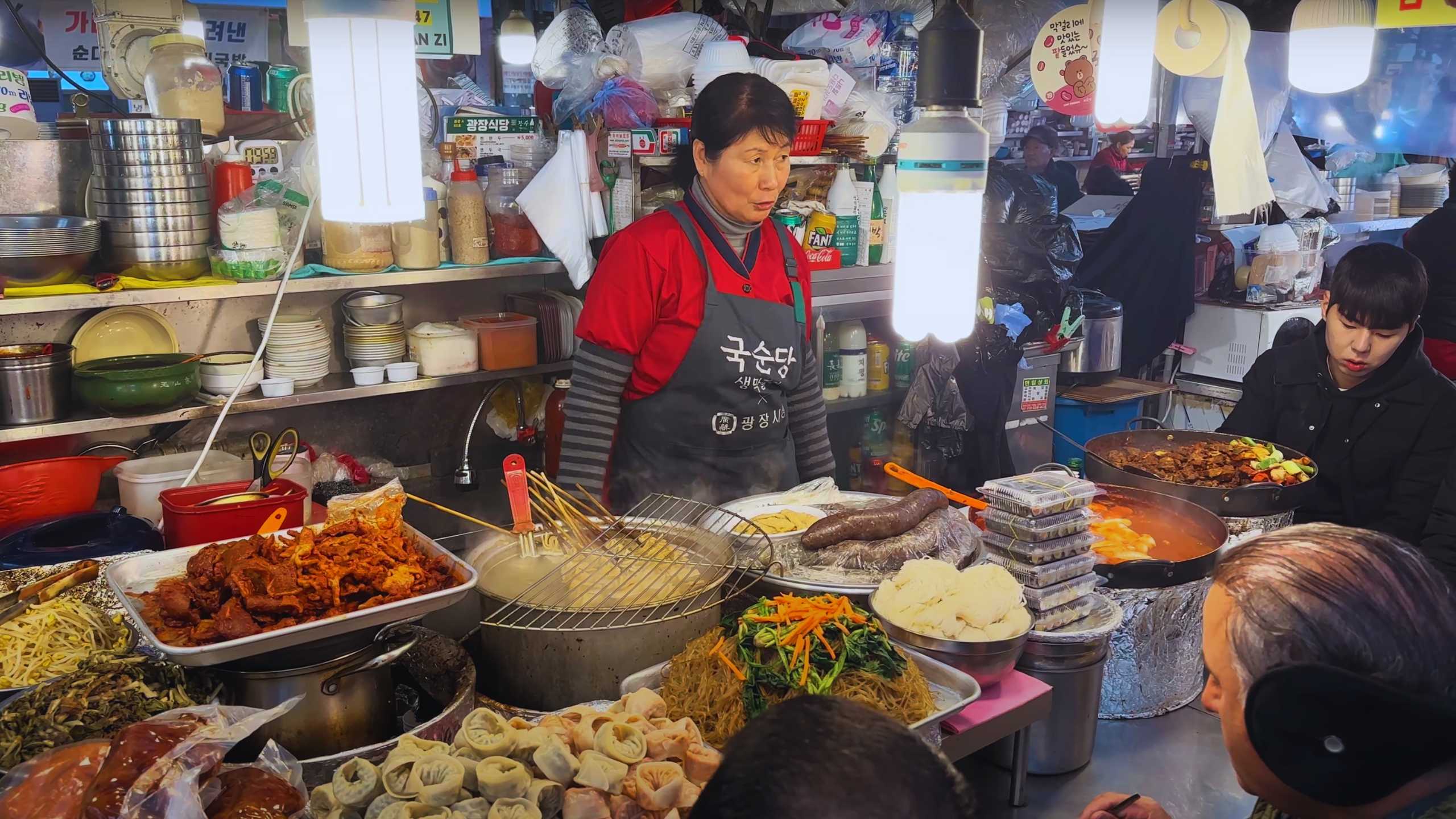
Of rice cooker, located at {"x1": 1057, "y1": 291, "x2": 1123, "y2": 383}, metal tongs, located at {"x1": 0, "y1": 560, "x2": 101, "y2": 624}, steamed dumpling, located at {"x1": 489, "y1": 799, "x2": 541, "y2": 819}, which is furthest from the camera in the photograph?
rice cooker, located at {"x1": 1057, "y1": 291, "x2": 1123, "y2": 383}

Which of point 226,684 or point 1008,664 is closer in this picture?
point 226,684

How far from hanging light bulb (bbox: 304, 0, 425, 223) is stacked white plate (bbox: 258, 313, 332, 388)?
2.02 m

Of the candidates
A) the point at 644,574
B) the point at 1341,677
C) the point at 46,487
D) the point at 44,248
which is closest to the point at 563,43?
the point at 44,248

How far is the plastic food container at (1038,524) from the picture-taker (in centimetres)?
225

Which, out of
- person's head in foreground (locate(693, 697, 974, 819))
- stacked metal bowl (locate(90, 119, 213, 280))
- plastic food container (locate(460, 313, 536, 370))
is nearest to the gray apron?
plastic food container (locate(460, 313, 536, 370))

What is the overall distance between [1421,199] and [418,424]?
7521 mm

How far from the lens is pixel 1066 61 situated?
4195 mm

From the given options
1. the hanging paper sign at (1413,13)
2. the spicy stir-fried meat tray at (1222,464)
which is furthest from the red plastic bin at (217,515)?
the hanging paper sign at (1413,13)

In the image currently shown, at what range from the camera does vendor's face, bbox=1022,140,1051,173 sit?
25.3 feet

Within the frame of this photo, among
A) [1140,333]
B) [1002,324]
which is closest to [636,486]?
[1002,324]

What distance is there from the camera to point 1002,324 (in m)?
5.18

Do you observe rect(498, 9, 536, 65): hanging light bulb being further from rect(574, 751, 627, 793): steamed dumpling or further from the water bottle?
rect(574, 751, 627, 793): steamed dumpling

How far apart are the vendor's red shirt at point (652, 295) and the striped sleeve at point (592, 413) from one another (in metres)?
0.04

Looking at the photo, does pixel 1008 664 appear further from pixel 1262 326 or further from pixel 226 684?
pixel 1262 326
